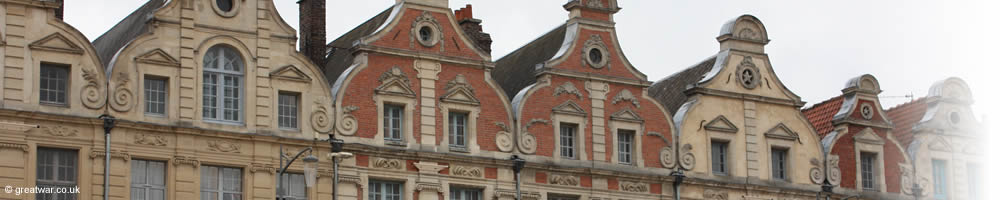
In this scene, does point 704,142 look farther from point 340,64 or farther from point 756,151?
point 340,64

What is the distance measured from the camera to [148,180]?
4888cm

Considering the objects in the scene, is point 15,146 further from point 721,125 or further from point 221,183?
point 721,125

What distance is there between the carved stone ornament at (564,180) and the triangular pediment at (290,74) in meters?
6.87

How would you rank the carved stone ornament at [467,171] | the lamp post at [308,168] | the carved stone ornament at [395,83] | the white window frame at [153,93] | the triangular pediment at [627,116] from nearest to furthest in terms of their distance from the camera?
the lamp post at [308,168]
the white window frame at [153,93]
the carved stone ornament at [395,83]
the carved stone ornament at [467,171]
the triangular pediment at [627,116]

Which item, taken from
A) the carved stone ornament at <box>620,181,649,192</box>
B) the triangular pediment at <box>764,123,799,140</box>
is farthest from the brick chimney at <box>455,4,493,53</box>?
the triangular pediment at <box>764,123,799,140</box>

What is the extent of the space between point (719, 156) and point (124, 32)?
1577cm

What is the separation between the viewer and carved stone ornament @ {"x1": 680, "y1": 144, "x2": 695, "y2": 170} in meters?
56.8

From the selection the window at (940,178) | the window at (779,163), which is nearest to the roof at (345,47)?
the window at (779,163)

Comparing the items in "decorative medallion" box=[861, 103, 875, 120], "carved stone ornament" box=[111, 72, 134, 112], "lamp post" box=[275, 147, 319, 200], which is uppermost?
"decorative medallion" box=[861, 103, 875, 120]

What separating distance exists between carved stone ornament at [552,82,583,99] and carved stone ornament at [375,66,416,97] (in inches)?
162

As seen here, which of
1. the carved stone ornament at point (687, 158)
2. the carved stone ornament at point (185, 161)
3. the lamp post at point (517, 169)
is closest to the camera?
the carved stone ornament at point (185, 161)

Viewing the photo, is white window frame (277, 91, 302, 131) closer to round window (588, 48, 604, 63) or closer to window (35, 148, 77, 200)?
window (35, 148, 77, 200)

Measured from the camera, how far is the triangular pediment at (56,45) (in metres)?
47.9

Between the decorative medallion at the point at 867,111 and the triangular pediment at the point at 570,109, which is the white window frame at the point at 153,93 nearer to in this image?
the triangular pediment at the point at 570,109
